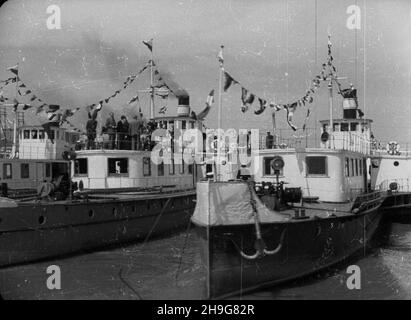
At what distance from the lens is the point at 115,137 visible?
21219 millimetres

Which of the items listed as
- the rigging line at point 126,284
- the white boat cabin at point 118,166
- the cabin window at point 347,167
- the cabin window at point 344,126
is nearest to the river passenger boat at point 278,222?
the cabin window at point 347,167

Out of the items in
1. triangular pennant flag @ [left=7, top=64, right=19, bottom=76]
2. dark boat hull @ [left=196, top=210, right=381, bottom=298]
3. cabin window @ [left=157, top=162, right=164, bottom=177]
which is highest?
triangular pennant flag @ [left=7, top=64, right=19, bottom=76]

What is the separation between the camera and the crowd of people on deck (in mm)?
20914

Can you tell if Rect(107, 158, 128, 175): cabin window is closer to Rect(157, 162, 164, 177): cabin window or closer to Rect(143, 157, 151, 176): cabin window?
Rect(143, 157, 151, 176): cabin window

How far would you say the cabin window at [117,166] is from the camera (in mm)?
20578

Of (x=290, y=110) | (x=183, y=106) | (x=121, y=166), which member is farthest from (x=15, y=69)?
(x=290, y=110)

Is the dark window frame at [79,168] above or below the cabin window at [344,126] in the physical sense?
below

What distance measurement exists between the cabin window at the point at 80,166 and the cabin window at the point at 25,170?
2594 mm

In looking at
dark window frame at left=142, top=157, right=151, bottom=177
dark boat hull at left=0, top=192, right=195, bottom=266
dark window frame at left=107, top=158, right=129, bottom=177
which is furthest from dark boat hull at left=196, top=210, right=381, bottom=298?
dark window frame at left=142, top=157, right=151, bottom=177

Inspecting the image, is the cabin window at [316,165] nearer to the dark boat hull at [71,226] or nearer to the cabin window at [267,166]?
the cabin window at [267,166]

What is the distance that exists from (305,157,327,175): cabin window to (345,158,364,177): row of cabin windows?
129cm
